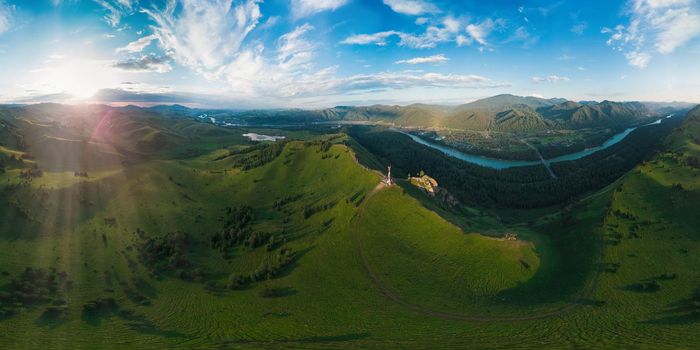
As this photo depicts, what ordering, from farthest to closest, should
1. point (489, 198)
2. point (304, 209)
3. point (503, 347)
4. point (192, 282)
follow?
point (489, 198) → point (304, 209) → point (192, 282) → point (503, 347)

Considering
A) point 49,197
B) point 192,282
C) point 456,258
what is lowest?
point 192,282

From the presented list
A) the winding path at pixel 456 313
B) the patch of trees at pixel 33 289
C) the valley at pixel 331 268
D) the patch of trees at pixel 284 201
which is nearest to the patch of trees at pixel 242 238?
the valley at pixel 331 268

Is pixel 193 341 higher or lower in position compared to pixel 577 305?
lower

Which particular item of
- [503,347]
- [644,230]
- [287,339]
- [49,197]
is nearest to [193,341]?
[287,339]

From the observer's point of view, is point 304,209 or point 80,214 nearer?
point 80,214

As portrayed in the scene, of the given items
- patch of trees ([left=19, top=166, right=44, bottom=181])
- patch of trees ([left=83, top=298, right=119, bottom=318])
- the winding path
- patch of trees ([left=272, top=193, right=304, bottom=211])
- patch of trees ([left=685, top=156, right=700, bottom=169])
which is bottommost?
patch of trees ([left=83, top=298, right=119, bottom=318])

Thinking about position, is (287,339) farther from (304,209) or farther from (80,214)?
(80,214)

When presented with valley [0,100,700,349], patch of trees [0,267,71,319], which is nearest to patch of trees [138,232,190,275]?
valley [0,100,700,349]

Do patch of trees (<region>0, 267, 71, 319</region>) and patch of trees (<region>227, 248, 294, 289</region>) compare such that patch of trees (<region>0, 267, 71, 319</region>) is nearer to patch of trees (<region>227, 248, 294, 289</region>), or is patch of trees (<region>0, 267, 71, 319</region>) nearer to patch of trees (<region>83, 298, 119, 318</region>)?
patch of trees (<region>83, 298, 119, 318</region>)
